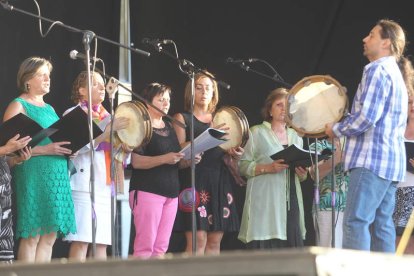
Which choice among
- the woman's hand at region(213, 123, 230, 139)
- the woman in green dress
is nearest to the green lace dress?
the woman in green dress

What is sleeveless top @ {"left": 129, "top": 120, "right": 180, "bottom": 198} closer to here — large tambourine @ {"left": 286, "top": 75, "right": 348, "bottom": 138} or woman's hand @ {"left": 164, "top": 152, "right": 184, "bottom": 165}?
woman's hand @ {"left": 164, "top": 152, "right": 184, "bottom": 165}

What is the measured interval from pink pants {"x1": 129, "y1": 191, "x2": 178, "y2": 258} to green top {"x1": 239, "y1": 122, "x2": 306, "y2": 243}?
507mm

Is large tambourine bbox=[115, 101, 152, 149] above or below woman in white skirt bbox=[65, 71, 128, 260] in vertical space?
above

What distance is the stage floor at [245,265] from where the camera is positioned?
6.63 feet

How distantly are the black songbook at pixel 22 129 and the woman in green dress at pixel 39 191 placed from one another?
0.22 metres

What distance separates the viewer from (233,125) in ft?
19.4

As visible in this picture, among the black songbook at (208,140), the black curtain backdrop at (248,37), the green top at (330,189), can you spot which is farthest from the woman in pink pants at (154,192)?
the black curtain backdrop at (248,37)

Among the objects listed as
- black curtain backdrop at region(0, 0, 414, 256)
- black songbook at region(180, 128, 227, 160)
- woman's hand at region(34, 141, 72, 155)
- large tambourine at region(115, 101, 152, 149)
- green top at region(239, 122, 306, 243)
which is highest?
black curtain backdrop at region(0, 0, 414, 256)

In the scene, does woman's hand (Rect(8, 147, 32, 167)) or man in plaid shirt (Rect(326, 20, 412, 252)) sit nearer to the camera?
man in plaid shirt (Rect(326, 20, 412, 252))

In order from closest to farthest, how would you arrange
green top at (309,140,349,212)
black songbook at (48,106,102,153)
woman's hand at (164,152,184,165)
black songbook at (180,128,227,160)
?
black songbook at (48,106,102,153) → black songbook at (180,128,227,160) → woman's hand at (164,152,184,165) → green top at (309,140,349,212)

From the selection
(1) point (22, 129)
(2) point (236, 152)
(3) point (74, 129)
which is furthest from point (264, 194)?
(1) point (22, 129)

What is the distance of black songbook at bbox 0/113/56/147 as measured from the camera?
4.83m

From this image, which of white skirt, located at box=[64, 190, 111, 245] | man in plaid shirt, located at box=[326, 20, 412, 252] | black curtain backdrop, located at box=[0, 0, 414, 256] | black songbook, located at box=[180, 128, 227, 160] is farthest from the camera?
black curtain backdrop, located at box=[0, 0, 414, 256]

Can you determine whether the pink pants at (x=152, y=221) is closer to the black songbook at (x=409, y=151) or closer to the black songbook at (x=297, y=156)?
the black songbook at (x=297, y=156)
